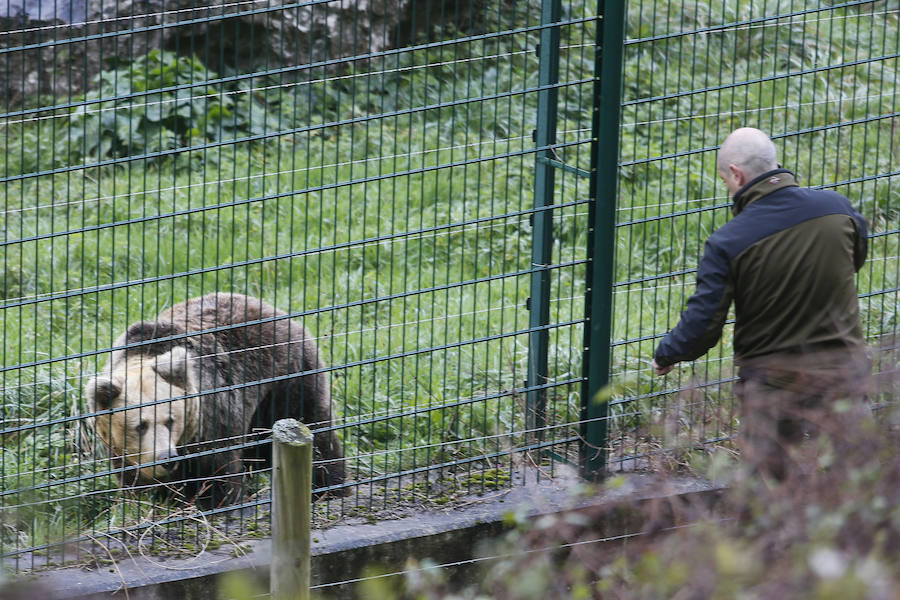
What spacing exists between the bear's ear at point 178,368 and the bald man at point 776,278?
2159 mm

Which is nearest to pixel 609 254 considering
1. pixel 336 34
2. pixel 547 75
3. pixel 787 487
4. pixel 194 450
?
pixel 547 75

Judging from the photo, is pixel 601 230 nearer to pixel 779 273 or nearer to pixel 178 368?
pixel 779 273

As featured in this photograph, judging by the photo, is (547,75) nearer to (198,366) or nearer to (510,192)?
(198,366)

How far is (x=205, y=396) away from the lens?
240 inches

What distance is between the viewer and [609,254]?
216 inches

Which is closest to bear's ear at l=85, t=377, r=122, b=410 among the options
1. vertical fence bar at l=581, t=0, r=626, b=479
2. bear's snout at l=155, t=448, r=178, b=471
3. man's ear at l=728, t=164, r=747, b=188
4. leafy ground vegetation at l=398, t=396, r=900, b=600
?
bear's snout at l=155, t=448, r=178, b=471

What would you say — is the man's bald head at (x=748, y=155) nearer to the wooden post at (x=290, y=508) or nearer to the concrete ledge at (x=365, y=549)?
the concrete ledge at (x=365, y=549)

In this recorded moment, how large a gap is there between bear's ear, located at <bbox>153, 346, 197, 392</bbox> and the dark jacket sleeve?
2.21 metres

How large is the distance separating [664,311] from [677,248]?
0.85 m

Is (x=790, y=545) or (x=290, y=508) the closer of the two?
(x=790, y=545)

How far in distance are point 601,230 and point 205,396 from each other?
216cm

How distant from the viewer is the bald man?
16.3 ft

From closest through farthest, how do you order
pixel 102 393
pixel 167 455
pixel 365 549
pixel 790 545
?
pixel 790 545
pixel 365 549
pixel 167 455
pixel 102 393

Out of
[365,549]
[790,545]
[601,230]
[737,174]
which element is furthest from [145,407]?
A: [790,545]
